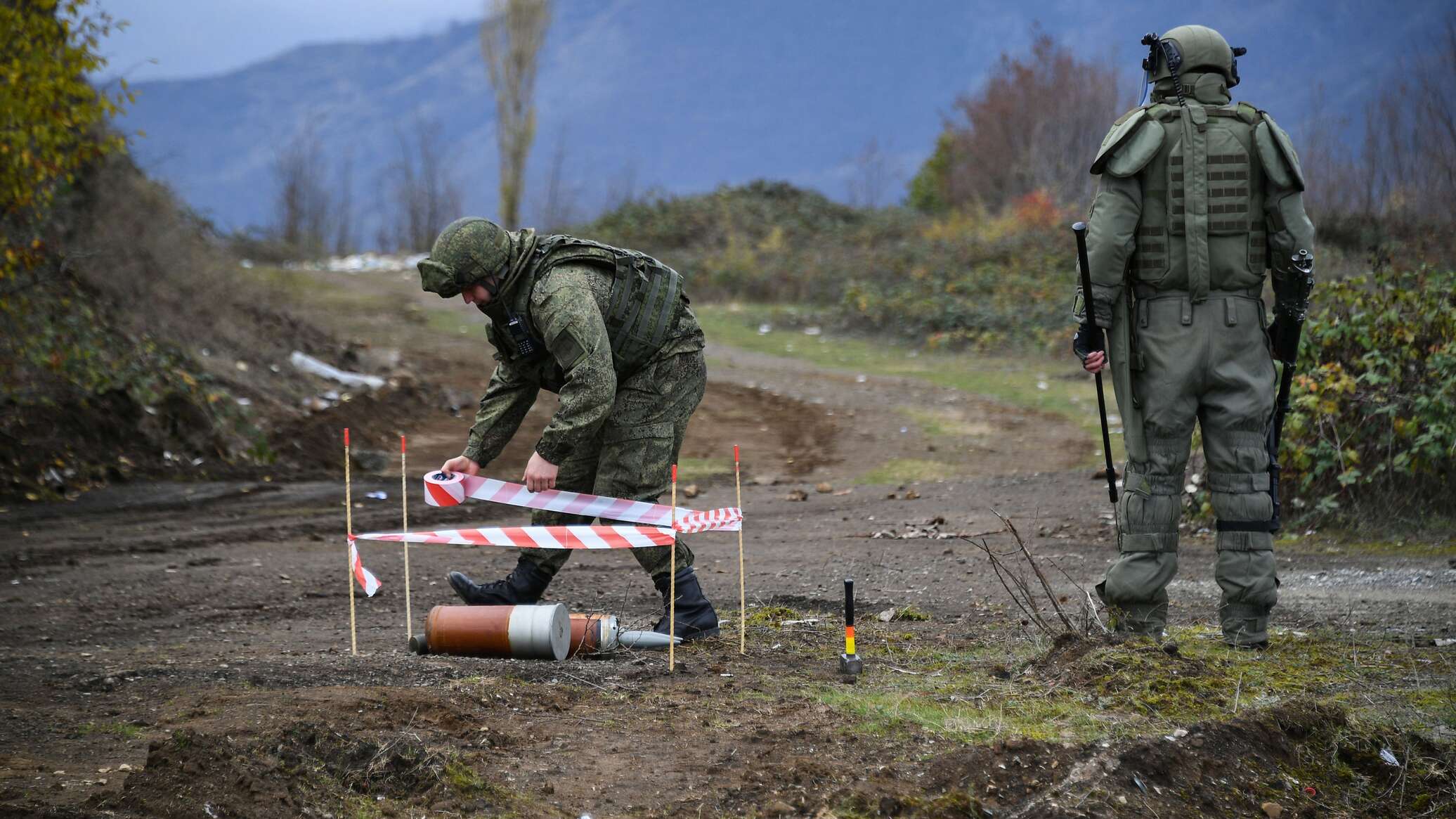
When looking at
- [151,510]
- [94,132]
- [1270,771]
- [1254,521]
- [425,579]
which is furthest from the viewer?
[94,132]

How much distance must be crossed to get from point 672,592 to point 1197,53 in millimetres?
3193

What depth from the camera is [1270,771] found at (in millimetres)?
3840

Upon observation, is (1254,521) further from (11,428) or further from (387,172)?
(387,172)

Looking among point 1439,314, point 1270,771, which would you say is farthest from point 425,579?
point 1439,314

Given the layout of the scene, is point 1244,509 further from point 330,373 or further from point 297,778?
point 330,373

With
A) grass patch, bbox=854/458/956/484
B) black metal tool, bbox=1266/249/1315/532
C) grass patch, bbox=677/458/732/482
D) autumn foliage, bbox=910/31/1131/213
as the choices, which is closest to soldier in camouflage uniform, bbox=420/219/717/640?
black metal tool, bbox=1266/249/1315/532

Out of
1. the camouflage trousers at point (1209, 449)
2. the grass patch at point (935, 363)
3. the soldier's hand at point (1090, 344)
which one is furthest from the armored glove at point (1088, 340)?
the grass patch at point (935, 363)

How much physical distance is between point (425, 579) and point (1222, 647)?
489cm

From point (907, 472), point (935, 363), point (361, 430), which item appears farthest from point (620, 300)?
point (935, 363)

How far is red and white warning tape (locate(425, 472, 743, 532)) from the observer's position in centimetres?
549

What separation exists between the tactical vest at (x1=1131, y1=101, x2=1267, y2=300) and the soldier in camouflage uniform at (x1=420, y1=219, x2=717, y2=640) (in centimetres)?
209

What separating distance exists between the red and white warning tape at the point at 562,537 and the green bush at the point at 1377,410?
199 inches

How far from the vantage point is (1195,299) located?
16.5 feet

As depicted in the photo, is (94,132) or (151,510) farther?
(94,132)
